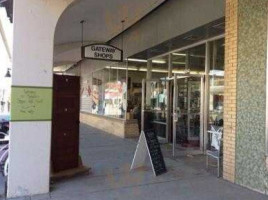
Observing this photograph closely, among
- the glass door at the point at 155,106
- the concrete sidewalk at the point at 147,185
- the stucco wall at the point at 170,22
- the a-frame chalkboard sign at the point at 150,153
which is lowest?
the concrete sidewalk at the point at 147,185

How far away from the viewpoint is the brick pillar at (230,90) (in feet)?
20.9

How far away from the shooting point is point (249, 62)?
19.7ft

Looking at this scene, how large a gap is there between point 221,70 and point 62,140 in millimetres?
4754

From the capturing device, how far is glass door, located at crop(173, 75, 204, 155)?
991 cm

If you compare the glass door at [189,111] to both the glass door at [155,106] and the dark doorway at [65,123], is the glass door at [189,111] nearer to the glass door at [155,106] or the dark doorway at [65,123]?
the glass door at [155,106]

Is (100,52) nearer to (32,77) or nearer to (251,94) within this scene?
(32,77)

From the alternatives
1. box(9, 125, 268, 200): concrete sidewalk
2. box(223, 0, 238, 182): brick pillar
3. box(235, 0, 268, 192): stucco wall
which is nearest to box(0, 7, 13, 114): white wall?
box(9, 125, 268, 200): concrete sidewalk

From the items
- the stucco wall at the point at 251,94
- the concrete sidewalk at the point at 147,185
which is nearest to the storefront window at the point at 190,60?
the concrete sidewalk at the point at 147,185

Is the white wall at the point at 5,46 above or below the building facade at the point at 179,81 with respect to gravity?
above

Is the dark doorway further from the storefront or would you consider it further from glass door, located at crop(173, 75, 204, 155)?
glass door, located at crop(173, 75, 204, 155)

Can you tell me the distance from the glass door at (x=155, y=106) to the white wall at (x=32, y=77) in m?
6.15

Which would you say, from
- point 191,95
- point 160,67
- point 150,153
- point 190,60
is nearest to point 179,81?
point 191,95

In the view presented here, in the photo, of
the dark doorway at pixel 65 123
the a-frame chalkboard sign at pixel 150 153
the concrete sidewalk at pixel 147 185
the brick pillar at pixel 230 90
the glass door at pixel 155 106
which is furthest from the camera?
the glass door at pixel 155 106

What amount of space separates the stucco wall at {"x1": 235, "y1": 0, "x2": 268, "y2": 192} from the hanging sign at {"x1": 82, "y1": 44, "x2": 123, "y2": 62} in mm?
4884
